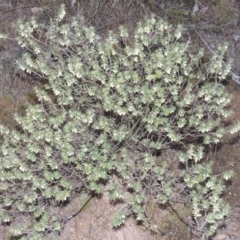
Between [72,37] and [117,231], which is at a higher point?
[72,37]

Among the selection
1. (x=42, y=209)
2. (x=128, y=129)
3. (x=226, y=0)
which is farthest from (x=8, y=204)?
(x=226, y=0)

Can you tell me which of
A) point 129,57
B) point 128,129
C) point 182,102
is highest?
point 129,57

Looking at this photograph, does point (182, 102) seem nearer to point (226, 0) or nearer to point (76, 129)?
point (76, 129)

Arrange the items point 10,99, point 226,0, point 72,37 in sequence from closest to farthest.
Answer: point 72,37 < point 10,99 < point 226,0

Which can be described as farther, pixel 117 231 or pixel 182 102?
pixel 117 231

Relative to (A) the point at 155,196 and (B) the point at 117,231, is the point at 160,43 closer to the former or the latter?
(A) the point at 155,196

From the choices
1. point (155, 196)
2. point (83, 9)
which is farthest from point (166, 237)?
point (83, 9)

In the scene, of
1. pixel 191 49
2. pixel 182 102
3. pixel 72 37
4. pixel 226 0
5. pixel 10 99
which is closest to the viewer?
pixel 182 102
